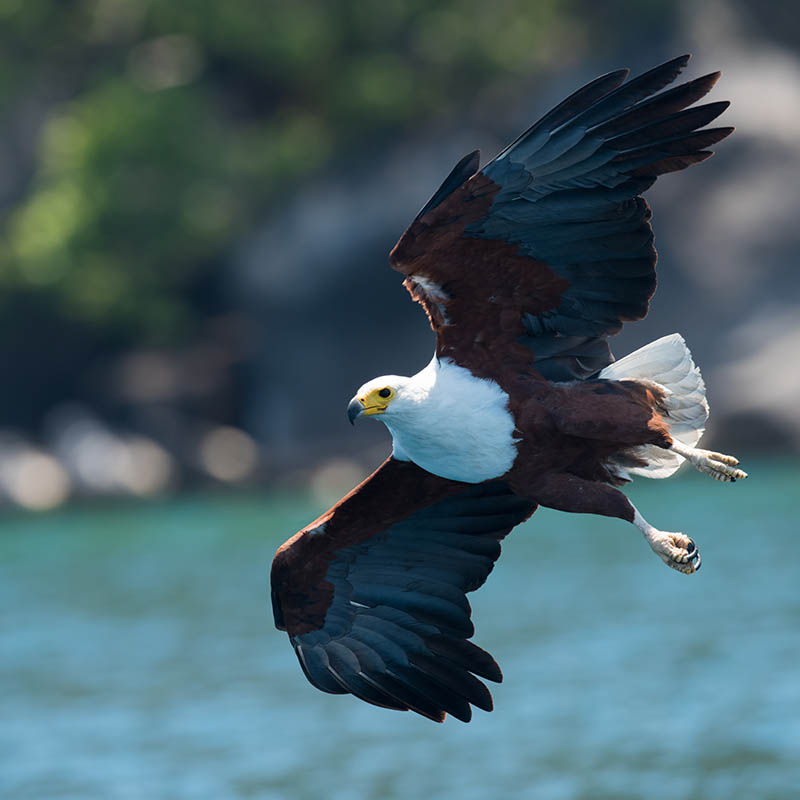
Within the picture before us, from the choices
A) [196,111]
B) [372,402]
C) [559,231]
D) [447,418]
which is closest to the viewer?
[372,402]

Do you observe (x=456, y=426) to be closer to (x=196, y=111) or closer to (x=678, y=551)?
(x=678, y=551)

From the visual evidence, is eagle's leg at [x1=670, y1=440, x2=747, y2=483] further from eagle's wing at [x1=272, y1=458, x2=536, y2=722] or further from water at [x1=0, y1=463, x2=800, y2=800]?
water at [x1=0, y1=463, x2=800, y2=800]

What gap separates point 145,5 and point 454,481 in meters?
22.0

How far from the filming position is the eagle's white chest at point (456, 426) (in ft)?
19.4

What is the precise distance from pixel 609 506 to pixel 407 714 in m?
10.6

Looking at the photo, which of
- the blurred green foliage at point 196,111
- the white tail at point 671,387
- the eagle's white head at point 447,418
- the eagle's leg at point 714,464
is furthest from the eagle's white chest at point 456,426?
the blurred green foliage at point 196,111

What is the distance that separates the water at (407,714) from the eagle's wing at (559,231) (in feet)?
22.0

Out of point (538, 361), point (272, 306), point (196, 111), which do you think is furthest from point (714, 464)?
point (196, 111)

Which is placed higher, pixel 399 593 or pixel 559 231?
pixel 559 231

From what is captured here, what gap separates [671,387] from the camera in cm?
639

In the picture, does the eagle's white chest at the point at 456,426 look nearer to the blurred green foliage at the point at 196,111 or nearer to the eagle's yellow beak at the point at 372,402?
the eagle's yellow beak at the point at 372,402

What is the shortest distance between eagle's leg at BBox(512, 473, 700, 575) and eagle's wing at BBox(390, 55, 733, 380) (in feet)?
1.65

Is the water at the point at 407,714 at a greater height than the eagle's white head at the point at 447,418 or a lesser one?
greater

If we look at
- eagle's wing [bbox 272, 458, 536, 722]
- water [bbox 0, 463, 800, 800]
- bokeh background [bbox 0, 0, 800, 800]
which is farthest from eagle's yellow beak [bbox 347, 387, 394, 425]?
bokeh background [bbox 0, 0, 800, 800]
